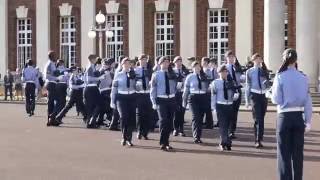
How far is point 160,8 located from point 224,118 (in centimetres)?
2579

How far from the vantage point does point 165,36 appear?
40.0 metres

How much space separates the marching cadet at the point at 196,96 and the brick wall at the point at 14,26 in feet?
94.1

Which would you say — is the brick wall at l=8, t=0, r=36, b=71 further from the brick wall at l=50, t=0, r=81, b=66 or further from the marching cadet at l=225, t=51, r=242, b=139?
the marching cadet at l=225, t=51, r=242, b=139

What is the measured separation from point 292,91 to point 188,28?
2934cm

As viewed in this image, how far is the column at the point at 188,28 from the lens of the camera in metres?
38.8

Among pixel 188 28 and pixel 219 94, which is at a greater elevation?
pixel 188 28

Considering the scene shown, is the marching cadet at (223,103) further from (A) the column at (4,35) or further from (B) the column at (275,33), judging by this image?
(A) the column at (4,35)

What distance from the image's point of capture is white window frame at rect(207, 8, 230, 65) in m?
38.6

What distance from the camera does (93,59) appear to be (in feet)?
65.4

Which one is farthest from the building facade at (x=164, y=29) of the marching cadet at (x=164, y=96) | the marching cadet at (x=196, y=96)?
the marching cadet at (x=164, y=96)

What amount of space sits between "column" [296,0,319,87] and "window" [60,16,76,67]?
15222 millimetres

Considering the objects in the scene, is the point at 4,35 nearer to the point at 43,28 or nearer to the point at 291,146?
the point at 43,28

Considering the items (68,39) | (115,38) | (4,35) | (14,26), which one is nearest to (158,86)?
(115,38)

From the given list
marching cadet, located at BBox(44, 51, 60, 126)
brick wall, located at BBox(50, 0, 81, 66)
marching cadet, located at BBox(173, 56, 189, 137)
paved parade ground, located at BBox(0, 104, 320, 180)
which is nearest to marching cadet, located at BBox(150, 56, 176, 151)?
paved parade ground, located at BBox(0, 104, 320, 180)
